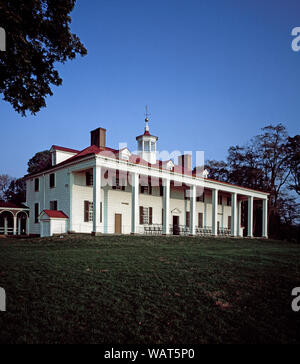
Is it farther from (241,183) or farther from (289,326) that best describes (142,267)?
(241,183)

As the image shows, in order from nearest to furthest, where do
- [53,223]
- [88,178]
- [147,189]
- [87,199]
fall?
[53,223] → [87,199] → [88,178] → [147,189]

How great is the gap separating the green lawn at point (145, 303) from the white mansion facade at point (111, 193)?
1084 centimetres

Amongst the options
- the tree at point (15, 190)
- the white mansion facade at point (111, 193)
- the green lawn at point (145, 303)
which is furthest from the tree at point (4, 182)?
the green lawn at point (145, 303)

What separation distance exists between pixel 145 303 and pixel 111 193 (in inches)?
751

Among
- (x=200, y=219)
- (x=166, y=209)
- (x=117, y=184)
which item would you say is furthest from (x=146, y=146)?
Answer: (x=166, y=209)

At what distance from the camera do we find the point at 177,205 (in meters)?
31.3

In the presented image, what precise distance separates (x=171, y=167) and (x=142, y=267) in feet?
70.2

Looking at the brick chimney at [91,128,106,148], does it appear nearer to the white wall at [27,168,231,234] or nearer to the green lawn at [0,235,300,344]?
the white wall at [27,168,231,234]

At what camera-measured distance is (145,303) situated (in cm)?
599

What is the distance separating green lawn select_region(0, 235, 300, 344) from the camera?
15.8ft

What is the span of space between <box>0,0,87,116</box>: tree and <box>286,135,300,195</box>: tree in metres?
37.1

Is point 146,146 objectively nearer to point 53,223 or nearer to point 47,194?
point 47,194

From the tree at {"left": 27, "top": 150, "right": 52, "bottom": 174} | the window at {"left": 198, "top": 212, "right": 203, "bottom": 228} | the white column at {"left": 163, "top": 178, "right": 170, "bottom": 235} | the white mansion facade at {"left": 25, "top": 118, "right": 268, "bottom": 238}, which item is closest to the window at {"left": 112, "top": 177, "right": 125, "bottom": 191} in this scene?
the white mansion facade at {"left": 25, "top": 118, "right": 268, "bottom": 238}
